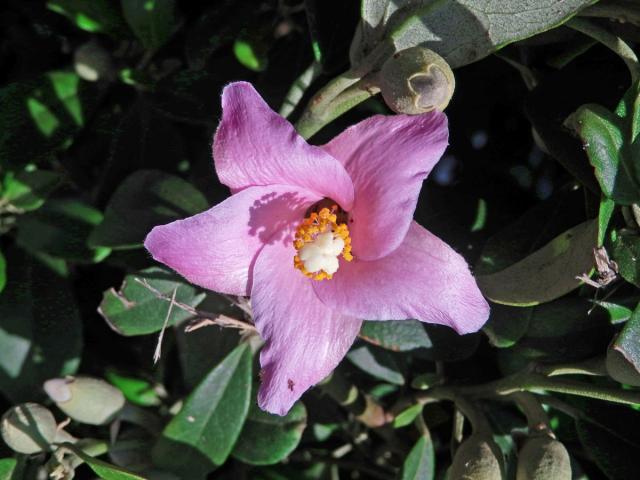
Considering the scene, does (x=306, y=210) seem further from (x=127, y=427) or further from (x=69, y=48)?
(x=69, y=48)

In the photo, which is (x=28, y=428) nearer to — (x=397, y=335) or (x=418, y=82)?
(x=397, y=335)

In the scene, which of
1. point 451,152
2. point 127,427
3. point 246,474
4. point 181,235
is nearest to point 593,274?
point 451,152

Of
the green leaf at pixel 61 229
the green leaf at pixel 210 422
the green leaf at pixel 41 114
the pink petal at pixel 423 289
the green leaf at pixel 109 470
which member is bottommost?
the green leaf at pixel 210 422

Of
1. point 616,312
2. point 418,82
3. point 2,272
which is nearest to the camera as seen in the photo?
point 418,82

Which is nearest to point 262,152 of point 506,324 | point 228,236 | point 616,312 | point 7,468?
point 228,236

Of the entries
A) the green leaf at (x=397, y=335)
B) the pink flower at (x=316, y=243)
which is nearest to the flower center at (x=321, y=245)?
the pink flower at (x=316, y=243)

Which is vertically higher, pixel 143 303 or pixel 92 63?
pixel 92 63

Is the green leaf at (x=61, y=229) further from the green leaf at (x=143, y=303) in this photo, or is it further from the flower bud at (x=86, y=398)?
the flower bud at (x=86, y=398)
